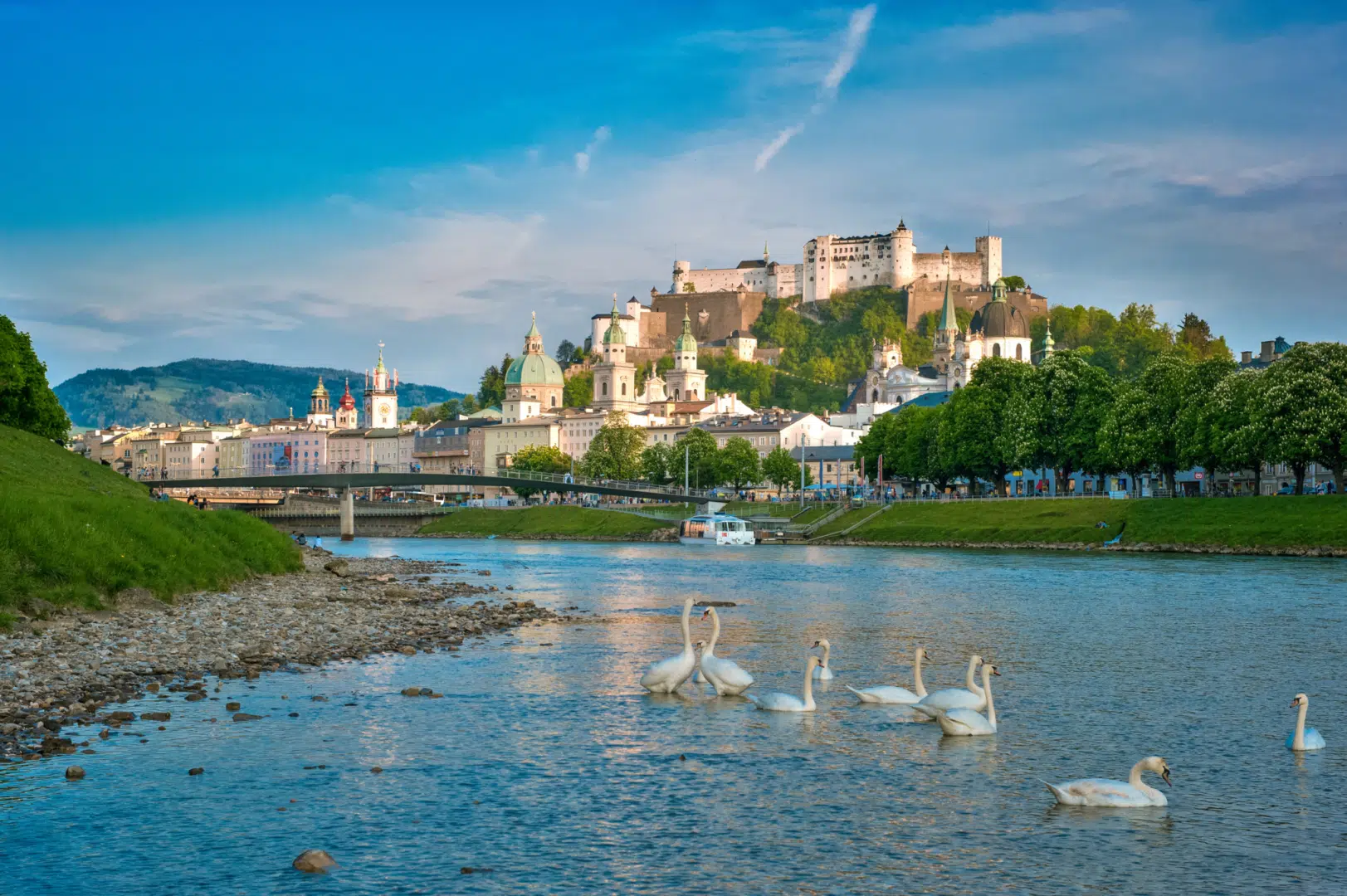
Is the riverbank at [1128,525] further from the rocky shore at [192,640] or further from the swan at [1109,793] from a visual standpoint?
the swan at [1109,793]

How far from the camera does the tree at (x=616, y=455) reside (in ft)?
575

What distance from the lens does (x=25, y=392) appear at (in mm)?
73000

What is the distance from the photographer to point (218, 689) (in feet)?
77.6

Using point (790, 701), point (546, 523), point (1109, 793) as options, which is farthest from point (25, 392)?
point (1109, 793)

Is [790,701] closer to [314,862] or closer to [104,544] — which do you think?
[314,862]

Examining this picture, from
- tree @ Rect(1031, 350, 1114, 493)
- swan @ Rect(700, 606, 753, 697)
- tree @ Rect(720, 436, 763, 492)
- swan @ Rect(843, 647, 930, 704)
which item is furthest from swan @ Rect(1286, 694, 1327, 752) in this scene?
tree @ Rect(720, 436, 763, 492)

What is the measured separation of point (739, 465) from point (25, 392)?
87667mm

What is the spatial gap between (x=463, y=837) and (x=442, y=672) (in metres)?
11.9

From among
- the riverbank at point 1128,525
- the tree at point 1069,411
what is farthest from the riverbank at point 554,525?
the tree at point 1069,411

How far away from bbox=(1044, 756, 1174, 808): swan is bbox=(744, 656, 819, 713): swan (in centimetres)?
646

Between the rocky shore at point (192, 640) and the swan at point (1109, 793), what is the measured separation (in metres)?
12.1

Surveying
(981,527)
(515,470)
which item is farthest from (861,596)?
(515,470)

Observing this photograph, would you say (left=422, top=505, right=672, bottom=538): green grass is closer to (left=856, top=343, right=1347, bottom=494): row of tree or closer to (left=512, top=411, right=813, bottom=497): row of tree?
(left=512, top=411, right=813, bottom=497): row of tree

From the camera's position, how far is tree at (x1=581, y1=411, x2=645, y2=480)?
575 feet
